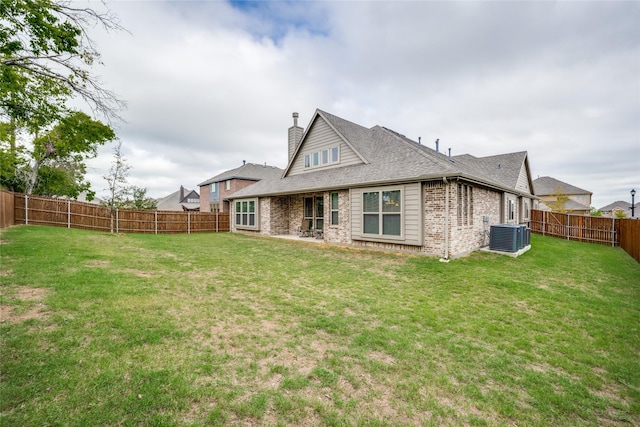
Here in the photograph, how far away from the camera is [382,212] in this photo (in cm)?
1028

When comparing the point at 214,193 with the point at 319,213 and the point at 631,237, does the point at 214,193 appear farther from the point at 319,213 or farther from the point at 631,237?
the point at 631,237

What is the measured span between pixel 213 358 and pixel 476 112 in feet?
74.0

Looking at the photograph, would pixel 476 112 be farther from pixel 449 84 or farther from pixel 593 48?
pixel 593 48

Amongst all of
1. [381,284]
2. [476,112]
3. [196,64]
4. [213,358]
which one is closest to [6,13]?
[196,64]

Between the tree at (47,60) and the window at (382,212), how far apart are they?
8.54 m

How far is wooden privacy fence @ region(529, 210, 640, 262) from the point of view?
1165cm

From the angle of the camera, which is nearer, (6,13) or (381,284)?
(6,13)

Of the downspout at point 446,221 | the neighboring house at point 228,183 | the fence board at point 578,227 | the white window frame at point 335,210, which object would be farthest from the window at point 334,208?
the neighboring house at point 228,183

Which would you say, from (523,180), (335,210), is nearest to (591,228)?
(523,180)

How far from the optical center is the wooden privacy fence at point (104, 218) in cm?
1382

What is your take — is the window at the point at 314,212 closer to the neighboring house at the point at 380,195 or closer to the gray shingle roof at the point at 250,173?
the neighboring house at the point at 380,195

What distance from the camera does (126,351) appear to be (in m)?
3.02

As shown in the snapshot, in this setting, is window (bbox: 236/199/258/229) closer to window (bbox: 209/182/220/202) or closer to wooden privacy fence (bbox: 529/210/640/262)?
window (bbox: 209/182/220/202)

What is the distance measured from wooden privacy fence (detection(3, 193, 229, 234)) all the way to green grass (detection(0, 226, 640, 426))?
10.4 metres
